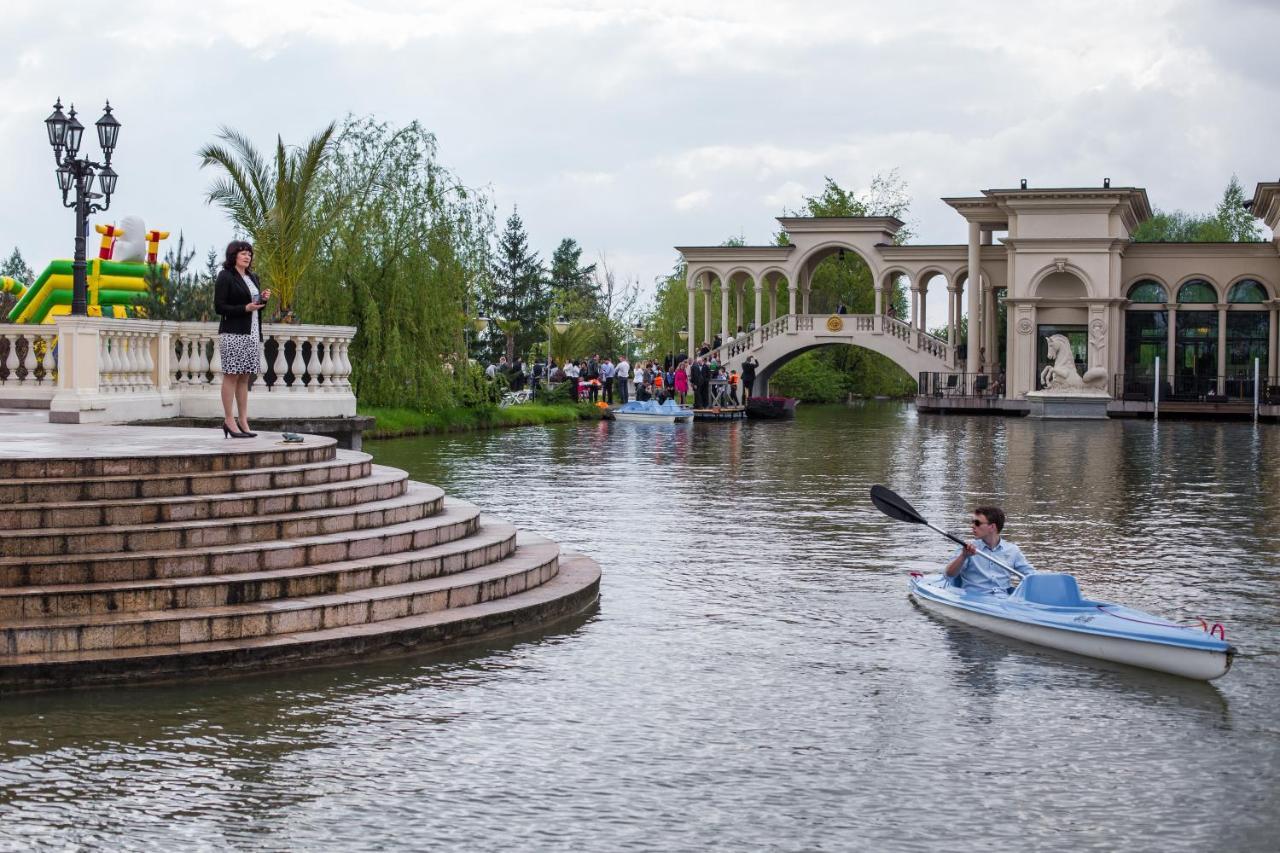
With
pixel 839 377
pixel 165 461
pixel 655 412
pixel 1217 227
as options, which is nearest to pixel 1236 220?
pixel 1217 227

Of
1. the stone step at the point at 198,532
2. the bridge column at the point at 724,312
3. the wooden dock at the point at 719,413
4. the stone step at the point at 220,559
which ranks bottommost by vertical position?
the stone step at the point at 220,559

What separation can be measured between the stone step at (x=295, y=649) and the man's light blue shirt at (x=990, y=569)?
8.58ft

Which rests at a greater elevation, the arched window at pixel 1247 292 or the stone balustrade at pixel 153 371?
the arched window at pixel 1247 292

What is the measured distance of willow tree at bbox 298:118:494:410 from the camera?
33.4 metres

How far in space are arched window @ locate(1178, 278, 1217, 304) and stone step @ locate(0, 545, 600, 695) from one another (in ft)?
155

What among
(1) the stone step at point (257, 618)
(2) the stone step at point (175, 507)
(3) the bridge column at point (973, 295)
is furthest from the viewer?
(3) the bridge column at point (973, 295)

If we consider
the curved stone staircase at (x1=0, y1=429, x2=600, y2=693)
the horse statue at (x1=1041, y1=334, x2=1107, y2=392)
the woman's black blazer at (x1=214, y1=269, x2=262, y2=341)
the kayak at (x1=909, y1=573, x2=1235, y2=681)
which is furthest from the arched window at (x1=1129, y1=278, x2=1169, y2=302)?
the curved stone staircase at (x1=0, y1=429, x2=600, y2=693)

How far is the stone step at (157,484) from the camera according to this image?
9.23m

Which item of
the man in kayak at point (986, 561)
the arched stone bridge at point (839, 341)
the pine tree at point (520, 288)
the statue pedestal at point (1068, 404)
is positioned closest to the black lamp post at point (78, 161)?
the man in kayak at point (986, 561)

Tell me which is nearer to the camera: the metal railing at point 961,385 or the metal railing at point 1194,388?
the metal railing at point 1194,388

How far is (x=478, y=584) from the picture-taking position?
1000cm

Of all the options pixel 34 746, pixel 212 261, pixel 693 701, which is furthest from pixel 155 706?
pixel 212 261

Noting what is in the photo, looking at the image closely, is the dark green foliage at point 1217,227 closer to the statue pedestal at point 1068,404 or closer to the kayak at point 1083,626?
the statue pedestal at point 1068,404

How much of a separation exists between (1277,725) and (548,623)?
4.48 m
